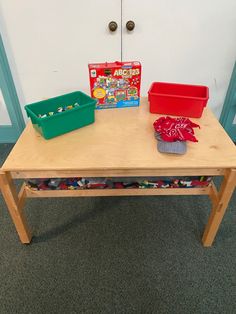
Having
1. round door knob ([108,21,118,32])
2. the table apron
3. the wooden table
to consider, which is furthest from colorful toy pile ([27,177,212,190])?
round door knob ([108,21,118,32])

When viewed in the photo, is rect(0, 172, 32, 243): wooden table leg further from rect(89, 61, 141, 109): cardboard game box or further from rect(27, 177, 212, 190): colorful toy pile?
rect(89, 61, 141, 109): cardboard game box

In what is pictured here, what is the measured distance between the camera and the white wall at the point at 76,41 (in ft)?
4.54

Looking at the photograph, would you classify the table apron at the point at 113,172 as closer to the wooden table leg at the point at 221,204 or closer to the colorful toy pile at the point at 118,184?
the wooden table leg at the point at 221,204

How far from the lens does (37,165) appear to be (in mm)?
892

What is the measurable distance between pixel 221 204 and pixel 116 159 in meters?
0.52

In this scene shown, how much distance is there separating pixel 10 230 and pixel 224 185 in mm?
1147

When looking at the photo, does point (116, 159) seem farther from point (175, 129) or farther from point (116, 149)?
point (175, 129)

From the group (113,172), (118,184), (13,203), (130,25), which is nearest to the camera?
(113,172)

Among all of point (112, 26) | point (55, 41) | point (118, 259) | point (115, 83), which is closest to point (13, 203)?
point (118, 259)

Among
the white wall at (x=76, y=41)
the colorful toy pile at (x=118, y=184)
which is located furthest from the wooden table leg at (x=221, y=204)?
the white wall at (x=76, y=41)

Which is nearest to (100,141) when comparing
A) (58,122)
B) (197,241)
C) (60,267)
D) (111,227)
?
(58,122)

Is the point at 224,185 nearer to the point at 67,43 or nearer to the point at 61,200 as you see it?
the point at 61,200

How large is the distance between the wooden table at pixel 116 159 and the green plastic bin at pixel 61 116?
31 millimetres

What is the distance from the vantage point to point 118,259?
1157 millimetres
